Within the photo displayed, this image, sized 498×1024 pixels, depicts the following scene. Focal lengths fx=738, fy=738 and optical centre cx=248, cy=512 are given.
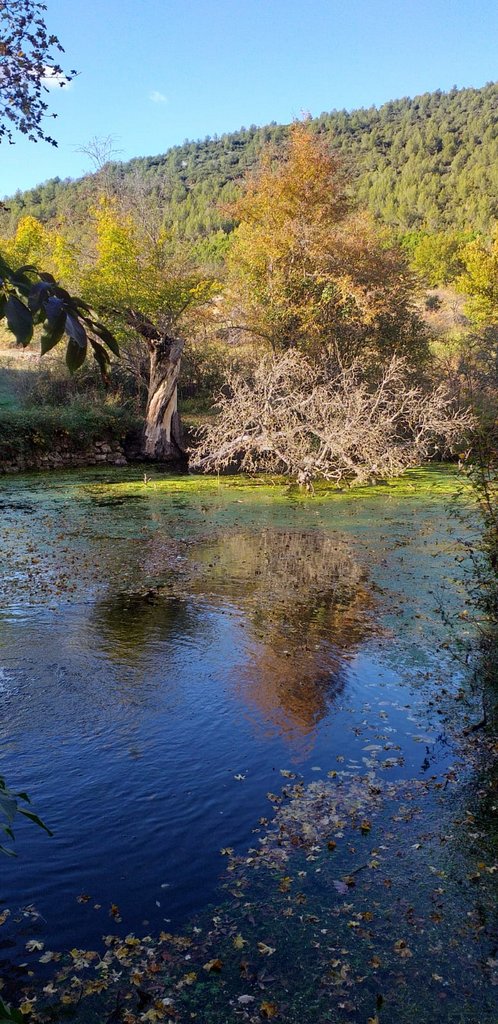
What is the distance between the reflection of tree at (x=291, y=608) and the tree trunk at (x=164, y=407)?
9.84 m

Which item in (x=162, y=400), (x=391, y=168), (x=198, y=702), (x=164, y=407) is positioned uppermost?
(x=391, y=168)

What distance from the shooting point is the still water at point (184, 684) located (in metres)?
3.79

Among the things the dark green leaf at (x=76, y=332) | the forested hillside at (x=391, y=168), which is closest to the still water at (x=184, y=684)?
the dark green leaf at (x=76, y=332)

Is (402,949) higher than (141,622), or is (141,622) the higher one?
(141,622)

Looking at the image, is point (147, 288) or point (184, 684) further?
point (147, 288)

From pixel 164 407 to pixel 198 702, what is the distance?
52.6 ft

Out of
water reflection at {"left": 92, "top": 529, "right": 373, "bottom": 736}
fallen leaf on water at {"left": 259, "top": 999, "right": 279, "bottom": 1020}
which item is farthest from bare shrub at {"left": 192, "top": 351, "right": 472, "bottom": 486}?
fallen leaf on water at {"left": 259, "top": 999, "right": 279, "bottom": 1020}

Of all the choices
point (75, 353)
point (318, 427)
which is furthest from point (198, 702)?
point (318, 427)

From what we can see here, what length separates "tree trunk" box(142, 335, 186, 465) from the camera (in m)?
20.9

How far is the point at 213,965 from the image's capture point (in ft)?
9.75

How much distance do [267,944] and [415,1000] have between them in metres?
0.63

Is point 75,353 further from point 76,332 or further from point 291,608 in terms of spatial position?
point 291,608

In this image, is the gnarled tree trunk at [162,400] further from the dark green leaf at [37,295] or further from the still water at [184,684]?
the dark green leaf at [37,295]

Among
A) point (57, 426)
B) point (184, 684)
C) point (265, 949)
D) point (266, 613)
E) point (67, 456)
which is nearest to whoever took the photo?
point (265, 949)
